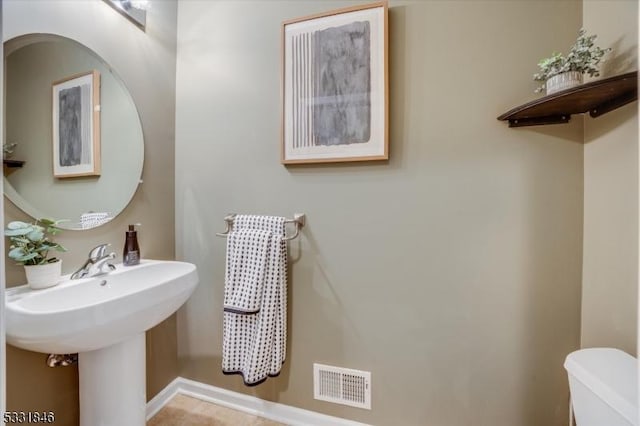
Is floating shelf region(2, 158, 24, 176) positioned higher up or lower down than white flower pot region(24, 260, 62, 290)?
higher up

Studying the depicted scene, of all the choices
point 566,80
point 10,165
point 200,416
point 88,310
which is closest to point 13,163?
point 10,165

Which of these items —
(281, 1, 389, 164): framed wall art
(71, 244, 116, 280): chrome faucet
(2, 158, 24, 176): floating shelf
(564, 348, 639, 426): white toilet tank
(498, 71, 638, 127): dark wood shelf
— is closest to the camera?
(564, 348, 639, 426): white toilet tank

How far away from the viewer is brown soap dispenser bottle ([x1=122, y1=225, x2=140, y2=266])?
1.28m

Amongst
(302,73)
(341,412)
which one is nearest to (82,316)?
(341,412)

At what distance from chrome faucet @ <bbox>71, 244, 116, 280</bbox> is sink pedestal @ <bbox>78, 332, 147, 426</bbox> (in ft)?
0.95

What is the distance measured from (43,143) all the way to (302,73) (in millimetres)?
1065

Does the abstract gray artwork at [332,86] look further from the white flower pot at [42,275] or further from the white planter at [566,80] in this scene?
the white flower pot at [42,275]

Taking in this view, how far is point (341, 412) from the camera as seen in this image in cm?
133

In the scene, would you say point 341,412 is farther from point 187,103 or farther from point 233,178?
point 187,103

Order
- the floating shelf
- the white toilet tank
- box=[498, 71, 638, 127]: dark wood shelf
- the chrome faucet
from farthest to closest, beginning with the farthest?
the chrome faucet → the floating shelf → box=[498, 71, 638, 127]: dark wood shelf → the white toilet tank

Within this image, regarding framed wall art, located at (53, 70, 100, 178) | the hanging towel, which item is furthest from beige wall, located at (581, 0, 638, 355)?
framed wall art, located at (53, 70, 100, 178)

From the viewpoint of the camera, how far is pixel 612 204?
0.96m

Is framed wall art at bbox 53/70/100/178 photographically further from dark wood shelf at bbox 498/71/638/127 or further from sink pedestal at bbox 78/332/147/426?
dark wood shelf at bbox 498/71/638/127

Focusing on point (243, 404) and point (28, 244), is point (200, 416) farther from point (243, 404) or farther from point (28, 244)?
point (28, 244)
